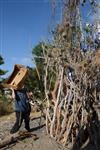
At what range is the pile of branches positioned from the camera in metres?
9.50

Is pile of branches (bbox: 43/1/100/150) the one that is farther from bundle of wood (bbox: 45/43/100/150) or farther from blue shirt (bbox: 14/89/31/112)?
blue shirt (bbox: 14/89/31/112)

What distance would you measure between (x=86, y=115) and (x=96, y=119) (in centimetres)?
36

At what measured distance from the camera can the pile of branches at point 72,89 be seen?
9.50 m

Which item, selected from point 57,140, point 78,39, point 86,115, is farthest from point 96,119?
point 78,39

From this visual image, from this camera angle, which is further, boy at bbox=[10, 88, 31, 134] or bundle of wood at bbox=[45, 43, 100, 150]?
boy at bbox=[10, 88, 31, 134]

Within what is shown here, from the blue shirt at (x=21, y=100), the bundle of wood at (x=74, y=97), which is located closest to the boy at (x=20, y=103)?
the blue shirt at (x=21, y=100)

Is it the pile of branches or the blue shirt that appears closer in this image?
the pile of branches

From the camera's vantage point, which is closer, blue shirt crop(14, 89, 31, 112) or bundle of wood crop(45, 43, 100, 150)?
bundle of wood crop(45, 43, 100, 150)

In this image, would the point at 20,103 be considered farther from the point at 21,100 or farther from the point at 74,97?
the point at 74,97

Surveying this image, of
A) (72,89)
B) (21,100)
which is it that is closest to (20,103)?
(21,100)

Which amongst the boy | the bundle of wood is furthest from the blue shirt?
the bundle of wood

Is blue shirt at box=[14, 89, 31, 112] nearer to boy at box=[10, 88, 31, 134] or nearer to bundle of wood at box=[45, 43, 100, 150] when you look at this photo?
boy at box=[10, 88, 31, 134]

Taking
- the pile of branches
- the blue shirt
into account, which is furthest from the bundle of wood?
the blue shirt

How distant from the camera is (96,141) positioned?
31.6 feet
